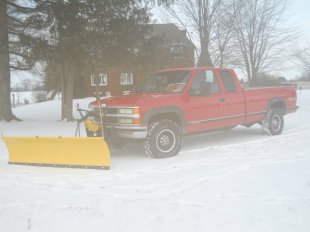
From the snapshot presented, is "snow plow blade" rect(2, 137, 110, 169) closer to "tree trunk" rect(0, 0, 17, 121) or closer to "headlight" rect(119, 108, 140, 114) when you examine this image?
"headlight" rect(119, 108, 140, 114)

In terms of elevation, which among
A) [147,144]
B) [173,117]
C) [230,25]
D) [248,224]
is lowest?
[248,224]

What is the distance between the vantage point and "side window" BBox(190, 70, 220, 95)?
335 inches

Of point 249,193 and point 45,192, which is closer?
point 249,193

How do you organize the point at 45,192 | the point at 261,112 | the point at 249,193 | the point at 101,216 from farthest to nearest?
1. the point at 261,112
2. the point at 45,192
3. the point at 249,193
4. the point at 101,216

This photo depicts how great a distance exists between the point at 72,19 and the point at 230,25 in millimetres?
14045

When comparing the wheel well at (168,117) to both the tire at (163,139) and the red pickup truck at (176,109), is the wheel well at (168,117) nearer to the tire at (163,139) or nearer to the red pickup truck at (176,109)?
the red pickup truck at (176,109)

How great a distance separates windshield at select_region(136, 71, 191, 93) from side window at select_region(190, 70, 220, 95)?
8.7 inches

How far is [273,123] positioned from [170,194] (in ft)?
19.8

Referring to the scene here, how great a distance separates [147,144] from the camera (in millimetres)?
7750

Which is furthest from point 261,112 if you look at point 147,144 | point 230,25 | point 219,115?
point 230,25

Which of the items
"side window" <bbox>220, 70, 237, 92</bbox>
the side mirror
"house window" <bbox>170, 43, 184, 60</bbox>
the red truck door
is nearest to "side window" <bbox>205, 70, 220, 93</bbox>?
the red truck door

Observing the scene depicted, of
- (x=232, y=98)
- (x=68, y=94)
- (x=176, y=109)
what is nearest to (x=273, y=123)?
(x=232, y=98)

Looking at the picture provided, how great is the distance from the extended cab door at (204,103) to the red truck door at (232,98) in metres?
0.17

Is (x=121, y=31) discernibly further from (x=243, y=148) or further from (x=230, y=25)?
(x=230, y=25)
